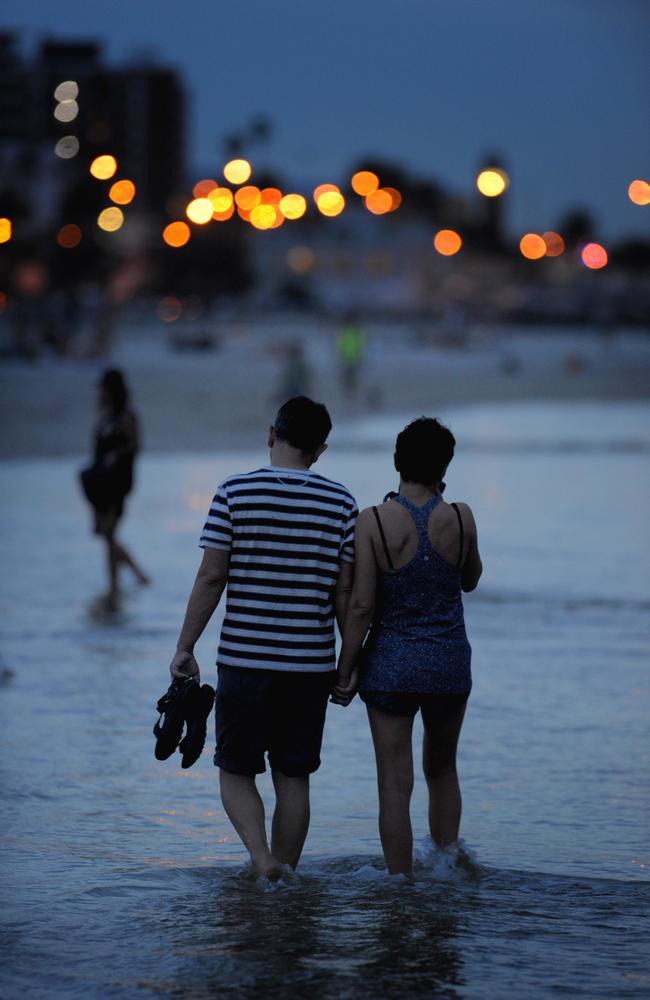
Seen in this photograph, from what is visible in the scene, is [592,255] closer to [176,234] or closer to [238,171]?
[176,234]

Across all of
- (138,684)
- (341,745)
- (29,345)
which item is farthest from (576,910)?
(29,345)

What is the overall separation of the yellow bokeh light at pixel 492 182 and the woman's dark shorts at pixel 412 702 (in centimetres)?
1947

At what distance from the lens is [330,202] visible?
3469cm

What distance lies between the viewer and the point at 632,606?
1195 cm

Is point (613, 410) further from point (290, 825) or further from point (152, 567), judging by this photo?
point (290, 825)

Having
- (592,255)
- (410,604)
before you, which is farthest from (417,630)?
(592,255)

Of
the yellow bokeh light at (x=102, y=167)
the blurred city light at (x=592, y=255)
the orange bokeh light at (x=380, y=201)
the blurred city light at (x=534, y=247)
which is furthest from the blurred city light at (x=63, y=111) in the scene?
the blurred city light at (x=534, y=247)

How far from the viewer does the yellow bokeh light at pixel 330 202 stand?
34531mm

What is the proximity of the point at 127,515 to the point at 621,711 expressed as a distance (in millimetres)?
9540

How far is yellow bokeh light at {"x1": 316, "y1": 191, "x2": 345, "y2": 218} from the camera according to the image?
1359 inches

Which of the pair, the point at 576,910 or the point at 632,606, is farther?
the point at 632,606

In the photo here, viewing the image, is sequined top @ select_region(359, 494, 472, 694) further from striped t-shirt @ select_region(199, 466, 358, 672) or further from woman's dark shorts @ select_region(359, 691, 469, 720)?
striped t-shirt @ select_region(199, 466, 358, 672)

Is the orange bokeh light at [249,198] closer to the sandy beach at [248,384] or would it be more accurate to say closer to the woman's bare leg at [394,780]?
the sandy beach at [248,384]

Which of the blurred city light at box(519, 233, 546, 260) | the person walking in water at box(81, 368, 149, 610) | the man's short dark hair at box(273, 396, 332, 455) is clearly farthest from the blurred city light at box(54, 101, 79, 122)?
the blurred city light at box(519, 233, 546, 260)
